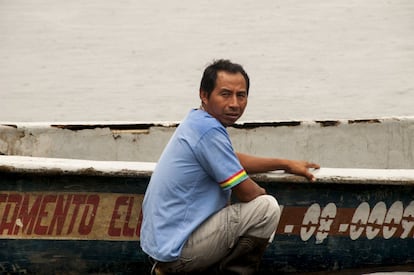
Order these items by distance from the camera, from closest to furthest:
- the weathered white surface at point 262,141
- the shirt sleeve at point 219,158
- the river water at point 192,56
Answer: the shirt sleeve at point 219,158, the weathered white surface at point 262,141, the river water at point 192,56

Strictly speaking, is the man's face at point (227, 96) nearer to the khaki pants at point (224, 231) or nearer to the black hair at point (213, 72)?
the black hair at point (213, 72)

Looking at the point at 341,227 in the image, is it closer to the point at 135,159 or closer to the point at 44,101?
the point at 135,159

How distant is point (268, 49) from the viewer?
11.0 m

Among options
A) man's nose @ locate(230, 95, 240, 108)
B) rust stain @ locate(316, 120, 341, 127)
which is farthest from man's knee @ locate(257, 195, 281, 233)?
rust stain @ locate(316, 120, 341, 127)

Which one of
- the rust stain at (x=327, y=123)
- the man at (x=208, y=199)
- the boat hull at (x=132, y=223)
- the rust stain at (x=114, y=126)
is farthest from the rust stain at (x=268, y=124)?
the man at (x=208, y=199)

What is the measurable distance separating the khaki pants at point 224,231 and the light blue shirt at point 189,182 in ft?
0.14

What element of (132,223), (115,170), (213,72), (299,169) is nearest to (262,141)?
(299,169)

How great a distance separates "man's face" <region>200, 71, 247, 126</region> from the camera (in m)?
4.17

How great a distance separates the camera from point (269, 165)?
14.9ft

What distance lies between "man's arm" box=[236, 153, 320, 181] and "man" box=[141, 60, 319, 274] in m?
0.28

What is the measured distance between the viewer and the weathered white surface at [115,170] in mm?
4504

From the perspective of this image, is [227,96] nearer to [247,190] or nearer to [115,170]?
[247,190]

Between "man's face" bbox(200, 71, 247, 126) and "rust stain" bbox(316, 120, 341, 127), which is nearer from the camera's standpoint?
"man's face" bbox(200, 71, 247, 126)

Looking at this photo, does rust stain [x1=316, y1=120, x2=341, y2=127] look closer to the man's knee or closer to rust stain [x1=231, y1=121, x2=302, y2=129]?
rust stain [x1=231, y1=121, x2=302, y2=129]
